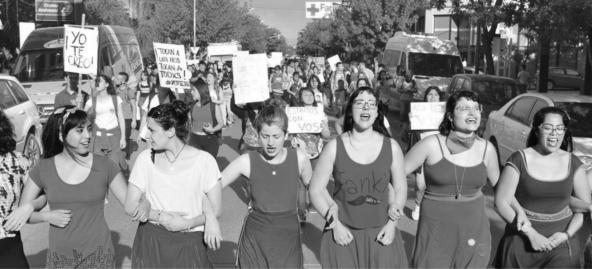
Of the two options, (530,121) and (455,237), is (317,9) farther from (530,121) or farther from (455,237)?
(455,237)

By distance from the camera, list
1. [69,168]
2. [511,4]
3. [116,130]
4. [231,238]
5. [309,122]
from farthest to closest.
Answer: [511,4] → [116,130] → [309,122] → [231,238] → [69,168]

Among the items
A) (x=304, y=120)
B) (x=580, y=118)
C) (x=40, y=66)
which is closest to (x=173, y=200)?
(x=304, y=120)

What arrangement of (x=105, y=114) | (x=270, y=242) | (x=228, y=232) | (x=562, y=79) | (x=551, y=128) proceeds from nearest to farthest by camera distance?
(x=270, y=242) < (x=551, y=128) < (x=228, y=232) < (x=105, y=114) < (x=562, y=79)

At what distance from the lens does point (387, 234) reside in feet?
13.1

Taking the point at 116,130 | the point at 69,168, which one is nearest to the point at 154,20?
the point at 116,130

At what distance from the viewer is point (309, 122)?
8141 millimetres

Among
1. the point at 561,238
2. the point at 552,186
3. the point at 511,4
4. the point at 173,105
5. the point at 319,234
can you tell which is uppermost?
the point at 511,4

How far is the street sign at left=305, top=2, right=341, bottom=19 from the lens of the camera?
64875 mm

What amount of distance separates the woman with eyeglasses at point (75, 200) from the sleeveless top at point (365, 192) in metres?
1.31

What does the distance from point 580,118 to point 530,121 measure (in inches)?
27.1

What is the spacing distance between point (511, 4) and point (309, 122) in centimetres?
1200

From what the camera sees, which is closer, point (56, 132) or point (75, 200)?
point (75, 200)

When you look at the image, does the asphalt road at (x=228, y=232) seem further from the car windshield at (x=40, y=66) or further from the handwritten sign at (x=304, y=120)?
the car windshield at (x=40, y=66)

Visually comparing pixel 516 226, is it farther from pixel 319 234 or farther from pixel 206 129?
pixel 206 129
